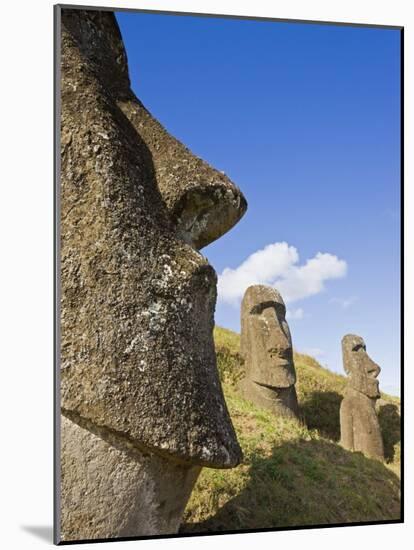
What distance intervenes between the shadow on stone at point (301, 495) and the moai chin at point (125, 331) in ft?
6.22

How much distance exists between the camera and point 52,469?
653 centimetres

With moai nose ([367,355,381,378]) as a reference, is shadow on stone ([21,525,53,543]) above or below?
below

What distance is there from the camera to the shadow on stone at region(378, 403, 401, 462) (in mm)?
12398

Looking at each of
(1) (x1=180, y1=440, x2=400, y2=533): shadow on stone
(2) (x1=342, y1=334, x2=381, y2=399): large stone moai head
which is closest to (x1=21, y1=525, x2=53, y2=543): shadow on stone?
(1) (x1=180, y1=440, x2=400, y2=533): shadow on stone

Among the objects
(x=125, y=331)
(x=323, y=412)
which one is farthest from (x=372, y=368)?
(x=125, y=331)

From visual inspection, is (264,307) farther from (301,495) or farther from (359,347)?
(301,495)

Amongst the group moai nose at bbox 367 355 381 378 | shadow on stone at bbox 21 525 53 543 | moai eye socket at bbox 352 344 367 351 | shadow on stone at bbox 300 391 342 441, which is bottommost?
shadow on stone at bbox 21 525 53 543

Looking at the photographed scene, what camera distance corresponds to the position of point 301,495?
29.6 ft

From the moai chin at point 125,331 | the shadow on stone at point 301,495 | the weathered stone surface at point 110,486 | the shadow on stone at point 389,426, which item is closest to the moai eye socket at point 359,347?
the shadow on stone at point 389,426

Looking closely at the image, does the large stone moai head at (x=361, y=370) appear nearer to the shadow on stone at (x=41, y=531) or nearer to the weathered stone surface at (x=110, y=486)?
the shadow on stone at (x=41, y=531)

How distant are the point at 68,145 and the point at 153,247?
0.77 metres

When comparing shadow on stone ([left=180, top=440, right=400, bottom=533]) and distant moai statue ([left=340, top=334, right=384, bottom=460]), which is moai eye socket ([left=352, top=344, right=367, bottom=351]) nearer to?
distant moai statue ([left=340, top=334, right=384, bottom=460])

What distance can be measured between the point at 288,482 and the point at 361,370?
362cm

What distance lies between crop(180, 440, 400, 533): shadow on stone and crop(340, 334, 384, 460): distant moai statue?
73.5 inches
